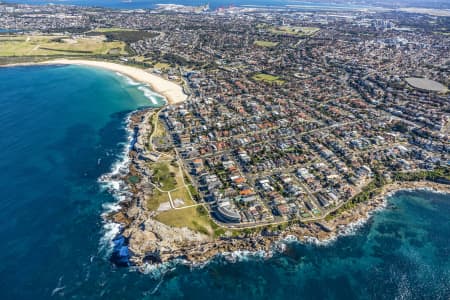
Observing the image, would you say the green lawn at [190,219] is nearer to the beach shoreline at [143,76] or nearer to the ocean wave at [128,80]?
the beach shoreline at [143,76]

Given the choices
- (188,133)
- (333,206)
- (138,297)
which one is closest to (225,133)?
(188,133)

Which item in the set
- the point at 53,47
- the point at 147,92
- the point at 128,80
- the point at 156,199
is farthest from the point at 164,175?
the point at 53,47

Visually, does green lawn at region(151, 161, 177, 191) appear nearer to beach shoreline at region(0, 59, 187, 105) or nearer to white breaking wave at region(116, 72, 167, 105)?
beach shoreline at region(0, 59, 187, 105)

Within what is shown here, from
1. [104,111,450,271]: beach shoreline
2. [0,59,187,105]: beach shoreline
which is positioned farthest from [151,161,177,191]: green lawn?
[0,59,187,105]: beach shoreline

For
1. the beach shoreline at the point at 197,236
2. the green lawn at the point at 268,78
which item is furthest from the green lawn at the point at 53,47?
the beach shoreline at the point at 197,236

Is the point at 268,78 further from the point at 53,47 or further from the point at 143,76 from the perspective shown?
the point at 53,47

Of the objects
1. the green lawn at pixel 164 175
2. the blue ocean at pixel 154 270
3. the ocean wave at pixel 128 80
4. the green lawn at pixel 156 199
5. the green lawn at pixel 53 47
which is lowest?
the blue ocean at pixel 154 270

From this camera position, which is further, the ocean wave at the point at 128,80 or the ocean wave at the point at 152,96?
the ocean wave at the point at 128,80
